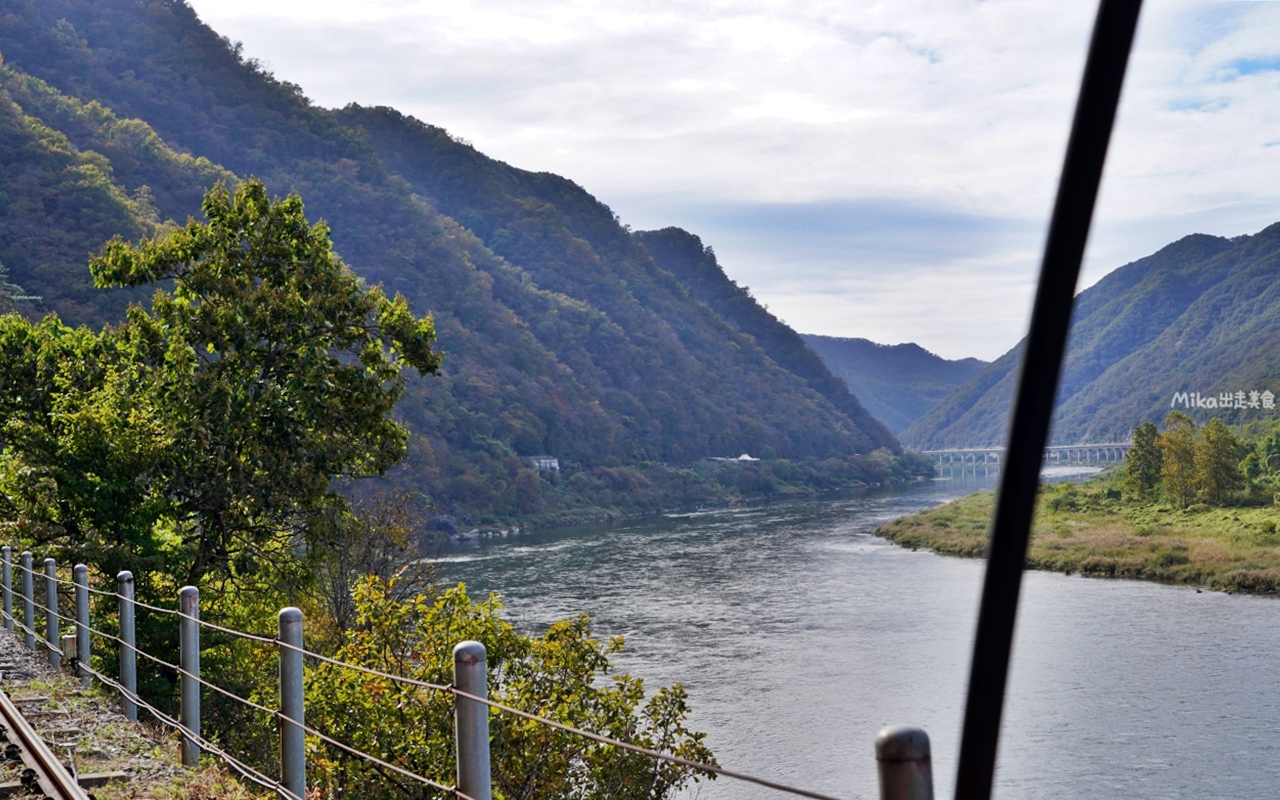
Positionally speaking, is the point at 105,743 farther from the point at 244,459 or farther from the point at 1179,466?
the point at 1179,466

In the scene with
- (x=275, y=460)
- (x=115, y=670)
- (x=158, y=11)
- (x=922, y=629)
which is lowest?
(x=922, y=629)

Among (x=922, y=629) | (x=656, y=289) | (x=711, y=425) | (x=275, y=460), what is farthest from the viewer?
(x=656, y=289)

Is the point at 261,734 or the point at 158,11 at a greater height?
the point at 158,11

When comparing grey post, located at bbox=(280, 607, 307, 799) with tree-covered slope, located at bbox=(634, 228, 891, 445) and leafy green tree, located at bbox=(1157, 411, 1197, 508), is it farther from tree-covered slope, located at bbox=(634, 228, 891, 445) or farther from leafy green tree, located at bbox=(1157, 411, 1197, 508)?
tree-covered slope, located at bbox=(634, 228, 891, 445)

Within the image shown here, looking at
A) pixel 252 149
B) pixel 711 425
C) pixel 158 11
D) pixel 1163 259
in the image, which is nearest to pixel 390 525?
pixel 711 425

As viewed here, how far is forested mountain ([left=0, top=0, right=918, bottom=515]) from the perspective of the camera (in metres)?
69.3

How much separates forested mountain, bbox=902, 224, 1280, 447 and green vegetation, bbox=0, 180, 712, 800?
85321 mm

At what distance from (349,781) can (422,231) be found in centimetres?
10804

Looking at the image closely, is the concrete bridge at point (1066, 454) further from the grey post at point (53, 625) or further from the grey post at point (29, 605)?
the grey post at point (53, 625)

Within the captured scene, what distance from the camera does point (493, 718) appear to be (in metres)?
11.5

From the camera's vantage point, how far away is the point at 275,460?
14.3 metres

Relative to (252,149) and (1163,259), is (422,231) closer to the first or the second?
(252,149)

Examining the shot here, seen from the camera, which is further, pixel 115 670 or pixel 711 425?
pixel 711 425

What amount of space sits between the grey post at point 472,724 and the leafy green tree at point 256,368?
38.4 feet
